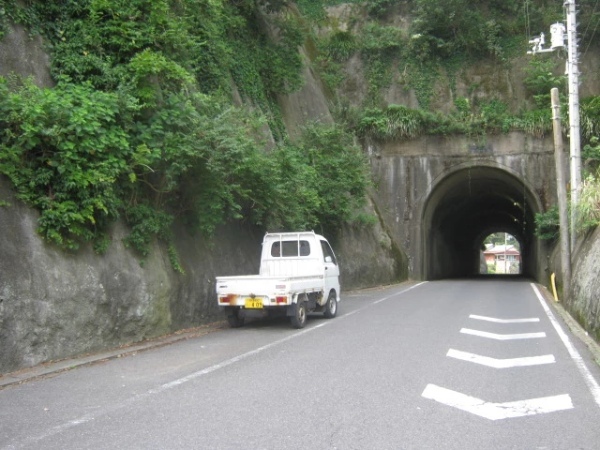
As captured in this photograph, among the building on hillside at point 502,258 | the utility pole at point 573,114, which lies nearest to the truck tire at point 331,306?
the utility pole at point 573,114

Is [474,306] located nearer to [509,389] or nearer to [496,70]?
[509,389]

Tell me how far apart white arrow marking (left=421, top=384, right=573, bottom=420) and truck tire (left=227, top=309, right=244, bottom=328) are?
6643 millimetres

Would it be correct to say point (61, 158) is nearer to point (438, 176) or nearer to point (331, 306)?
point (331, 306)

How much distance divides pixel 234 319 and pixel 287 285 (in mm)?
1770

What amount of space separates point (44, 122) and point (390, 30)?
28.9 meters

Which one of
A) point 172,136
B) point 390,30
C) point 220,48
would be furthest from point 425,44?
point 172,136

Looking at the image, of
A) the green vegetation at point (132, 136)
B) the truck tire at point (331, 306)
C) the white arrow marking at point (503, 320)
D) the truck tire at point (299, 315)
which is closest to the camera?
the green vegetation at point (132, 136)

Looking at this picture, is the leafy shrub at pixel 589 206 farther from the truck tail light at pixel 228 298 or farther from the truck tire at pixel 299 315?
the truck tail light at pixel 228 298

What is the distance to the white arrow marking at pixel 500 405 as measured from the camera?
601cm

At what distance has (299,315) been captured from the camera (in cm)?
1251

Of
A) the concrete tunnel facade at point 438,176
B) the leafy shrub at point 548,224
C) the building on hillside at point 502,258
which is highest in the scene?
the concrete tunnel facade at point 438,176

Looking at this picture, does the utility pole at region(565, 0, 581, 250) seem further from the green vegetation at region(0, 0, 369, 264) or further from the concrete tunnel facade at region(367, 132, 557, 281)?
the concrete tunnel facade at region(367, 132, 557, 281)

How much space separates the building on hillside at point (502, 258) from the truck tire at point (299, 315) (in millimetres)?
95417

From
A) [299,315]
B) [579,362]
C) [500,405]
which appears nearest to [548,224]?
[299,315]
